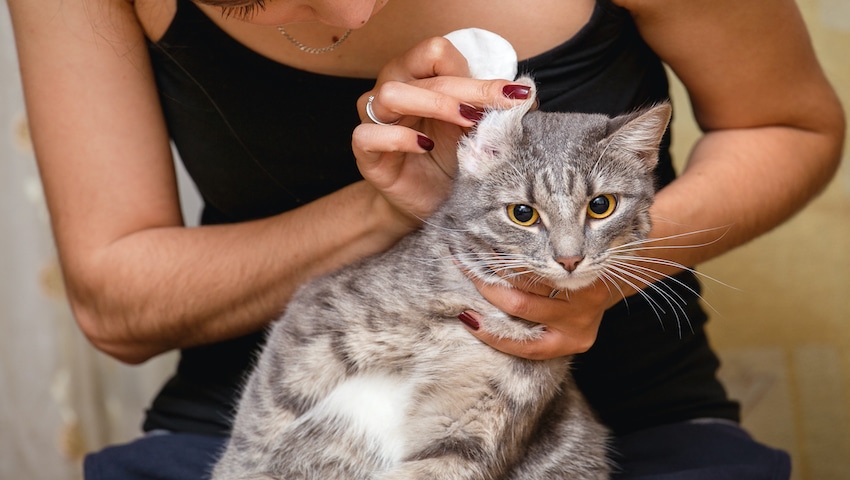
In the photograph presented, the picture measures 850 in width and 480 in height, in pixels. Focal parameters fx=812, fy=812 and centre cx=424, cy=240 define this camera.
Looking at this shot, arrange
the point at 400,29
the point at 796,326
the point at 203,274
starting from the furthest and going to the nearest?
the point at 796,326 → the point at 203,274 → the point at 400,29

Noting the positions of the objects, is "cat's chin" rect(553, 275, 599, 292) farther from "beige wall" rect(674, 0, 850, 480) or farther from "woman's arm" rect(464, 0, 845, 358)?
"beige wall" rect(674, 0, 850, 480)

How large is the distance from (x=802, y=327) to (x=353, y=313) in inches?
59.1

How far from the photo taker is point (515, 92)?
3.19ft

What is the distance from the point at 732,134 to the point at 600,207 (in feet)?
1.40

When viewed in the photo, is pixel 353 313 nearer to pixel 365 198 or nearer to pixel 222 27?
pixel 365 198

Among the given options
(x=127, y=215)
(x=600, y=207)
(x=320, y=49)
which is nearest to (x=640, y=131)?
(x=600, y=207)

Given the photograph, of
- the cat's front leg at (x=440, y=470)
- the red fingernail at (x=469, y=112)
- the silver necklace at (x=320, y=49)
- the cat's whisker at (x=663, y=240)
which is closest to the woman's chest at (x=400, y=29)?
the silver necklace at (x=320, y=49)

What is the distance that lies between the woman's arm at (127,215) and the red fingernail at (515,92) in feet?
1.11

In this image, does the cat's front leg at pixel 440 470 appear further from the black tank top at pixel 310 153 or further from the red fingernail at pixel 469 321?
the black tank top at pixel 310 153

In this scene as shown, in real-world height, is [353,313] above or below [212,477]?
above

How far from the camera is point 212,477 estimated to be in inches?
46.1

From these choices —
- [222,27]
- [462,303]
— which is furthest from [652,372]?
[222,27]

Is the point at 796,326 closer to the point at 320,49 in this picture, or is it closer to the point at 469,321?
the point at 469,321

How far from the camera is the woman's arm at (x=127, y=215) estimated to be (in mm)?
1246
